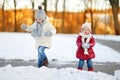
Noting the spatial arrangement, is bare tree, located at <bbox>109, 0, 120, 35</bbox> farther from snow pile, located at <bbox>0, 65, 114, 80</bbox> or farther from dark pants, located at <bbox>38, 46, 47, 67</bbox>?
snow pile, located at <bbox>0, 65, 114, 80</bbox>

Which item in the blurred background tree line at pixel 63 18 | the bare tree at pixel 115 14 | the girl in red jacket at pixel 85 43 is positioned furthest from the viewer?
the blurred background tree line at pixel 63 18

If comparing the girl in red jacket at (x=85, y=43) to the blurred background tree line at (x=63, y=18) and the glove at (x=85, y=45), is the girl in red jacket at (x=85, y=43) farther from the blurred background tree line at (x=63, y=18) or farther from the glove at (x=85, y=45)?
the blurred background tree line at (x=63, y=18)

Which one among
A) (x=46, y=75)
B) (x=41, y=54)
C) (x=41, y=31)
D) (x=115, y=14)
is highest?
(x=115, y=14)

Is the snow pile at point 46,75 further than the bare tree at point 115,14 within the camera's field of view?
No

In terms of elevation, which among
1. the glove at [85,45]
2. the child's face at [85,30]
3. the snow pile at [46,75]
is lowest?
the snow pile at [46,75]

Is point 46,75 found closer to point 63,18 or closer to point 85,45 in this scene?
point 85,45

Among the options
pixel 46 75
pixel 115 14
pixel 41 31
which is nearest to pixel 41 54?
pixel 41 31

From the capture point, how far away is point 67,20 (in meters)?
88.4

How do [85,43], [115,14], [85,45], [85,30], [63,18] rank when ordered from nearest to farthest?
[85,45] < [85,43] < [85,30] < [115,14] < [63,18]

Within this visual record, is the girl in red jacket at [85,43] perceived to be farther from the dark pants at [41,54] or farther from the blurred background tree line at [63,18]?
the blurred background tree line at [63,18]

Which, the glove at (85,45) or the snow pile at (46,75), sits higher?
the glove at (85,45)

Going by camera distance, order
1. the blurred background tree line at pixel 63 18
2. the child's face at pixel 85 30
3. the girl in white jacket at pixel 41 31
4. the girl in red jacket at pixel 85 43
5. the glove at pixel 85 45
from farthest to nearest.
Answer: the blurred background tree line at pixel 63 18, the girl in white jacket at pixel 41 31, the child's face at pixel 85 30, the girl in red jacket at pixel 85 43, the glove at pixel 85 45

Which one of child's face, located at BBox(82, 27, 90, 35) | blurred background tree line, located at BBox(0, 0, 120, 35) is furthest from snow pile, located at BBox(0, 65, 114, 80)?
blurred background tree line, located at BBox(0, 0, 120, 35)

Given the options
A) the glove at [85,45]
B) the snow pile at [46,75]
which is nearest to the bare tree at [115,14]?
the glove at [85,45]
